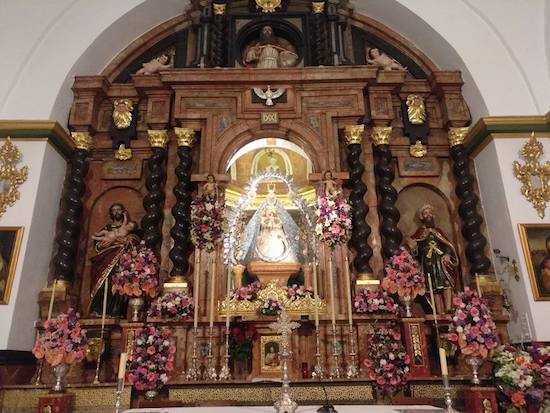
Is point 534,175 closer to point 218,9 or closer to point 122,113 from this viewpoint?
point 218,9

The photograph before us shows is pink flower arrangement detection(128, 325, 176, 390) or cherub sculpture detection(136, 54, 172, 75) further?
cherub sculpture detection(136, 54, 172, 75)

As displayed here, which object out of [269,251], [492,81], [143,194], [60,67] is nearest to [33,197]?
[143,194]

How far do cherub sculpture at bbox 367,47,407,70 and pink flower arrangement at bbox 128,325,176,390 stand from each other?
647cm

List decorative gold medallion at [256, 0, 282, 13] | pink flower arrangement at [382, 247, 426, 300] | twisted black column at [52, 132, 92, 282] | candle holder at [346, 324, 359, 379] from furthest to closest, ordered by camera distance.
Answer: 1. decorative gold medallion at [256, 0, 282, 13]
2. twisted black column at [52, 132, 92, 282]
3. pink flower arrangement at [382, 247, 426, 300]
4. candle holder at [346, 324, 359, 379]

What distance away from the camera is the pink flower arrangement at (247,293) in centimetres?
730

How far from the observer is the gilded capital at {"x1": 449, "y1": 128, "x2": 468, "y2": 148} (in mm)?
8562

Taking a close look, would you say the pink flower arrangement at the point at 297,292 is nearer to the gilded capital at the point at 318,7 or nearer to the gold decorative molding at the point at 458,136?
the gold decorative molding at the point at 458,136

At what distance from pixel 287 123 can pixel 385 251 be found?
286 cm

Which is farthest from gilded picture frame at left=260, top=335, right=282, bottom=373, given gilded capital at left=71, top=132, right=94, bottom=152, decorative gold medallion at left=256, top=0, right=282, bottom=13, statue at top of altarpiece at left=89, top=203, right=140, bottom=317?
decorative gold medallion at left=256, top=0, right=282, bottom=13

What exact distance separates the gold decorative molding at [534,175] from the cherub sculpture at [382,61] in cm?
294

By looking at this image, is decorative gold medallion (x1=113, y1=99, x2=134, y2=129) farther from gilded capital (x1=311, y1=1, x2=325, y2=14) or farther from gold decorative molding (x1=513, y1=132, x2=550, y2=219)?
gold decorative molding (x1=513, y1=132, x2=550, y2=219)

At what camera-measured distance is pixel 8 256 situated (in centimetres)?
711

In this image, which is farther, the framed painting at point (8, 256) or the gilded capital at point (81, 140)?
the gilded capital at point (81, 140)

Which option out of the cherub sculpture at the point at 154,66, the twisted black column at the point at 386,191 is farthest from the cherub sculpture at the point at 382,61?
the cherub sculpture at the point at 154,66
